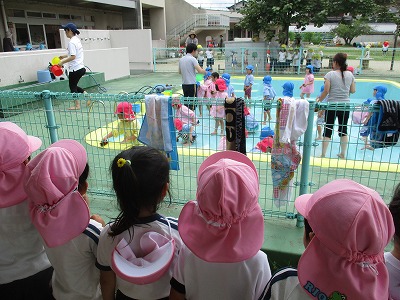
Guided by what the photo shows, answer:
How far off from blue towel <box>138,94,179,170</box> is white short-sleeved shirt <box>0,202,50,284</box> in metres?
1.03

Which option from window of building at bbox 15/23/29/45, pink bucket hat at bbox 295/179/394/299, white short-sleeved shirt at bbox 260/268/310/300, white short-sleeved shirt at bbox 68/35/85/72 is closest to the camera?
pink bucket hat at bbox 295/179/394/299

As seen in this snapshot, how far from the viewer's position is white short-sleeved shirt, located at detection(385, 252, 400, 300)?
1149 mm

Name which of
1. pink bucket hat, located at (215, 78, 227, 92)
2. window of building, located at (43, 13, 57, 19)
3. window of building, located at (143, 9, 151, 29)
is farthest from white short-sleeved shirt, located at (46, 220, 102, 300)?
window of building, located at (143, 9, 151, 29)

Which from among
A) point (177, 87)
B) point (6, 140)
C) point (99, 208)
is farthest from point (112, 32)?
point (6, 140)

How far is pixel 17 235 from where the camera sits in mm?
1641

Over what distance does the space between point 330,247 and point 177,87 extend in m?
9.22

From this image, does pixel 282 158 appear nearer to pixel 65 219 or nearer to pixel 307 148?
pixel 307 148

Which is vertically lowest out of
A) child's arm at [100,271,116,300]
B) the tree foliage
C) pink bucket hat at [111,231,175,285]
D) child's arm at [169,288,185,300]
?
child's arm at [100,271,116,300]

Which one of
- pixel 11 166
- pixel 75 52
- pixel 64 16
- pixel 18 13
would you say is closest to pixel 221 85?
pixel 75 52

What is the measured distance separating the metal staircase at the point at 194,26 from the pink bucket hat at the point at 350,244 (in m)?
25.4

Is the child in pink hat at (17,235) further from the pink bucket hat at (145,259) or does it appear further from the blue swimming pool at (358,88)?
the blue swimming pool at (358,88)

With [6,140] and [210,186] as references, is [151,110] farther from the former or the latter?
[210,186]

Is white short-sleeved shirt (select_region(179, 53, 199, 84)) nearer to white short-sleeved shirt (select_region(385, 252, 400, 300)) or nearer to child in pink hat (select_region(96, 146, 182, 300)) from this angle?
child in pink hat (select_region(96, 146, 182, 300))

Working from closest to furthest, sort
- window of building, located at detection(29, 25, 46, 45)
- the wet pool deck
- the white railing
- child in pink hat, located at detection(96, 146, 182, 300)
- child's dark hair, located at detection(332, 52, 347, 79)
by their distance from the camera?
child in pink hat, located at detection(96, 146, 182, 300) → the wet pool deck → child's dark hair, located at detection(332, 52, 347, 79) → window of building, located at detection(29, 25, 46, 45) → the white railing
